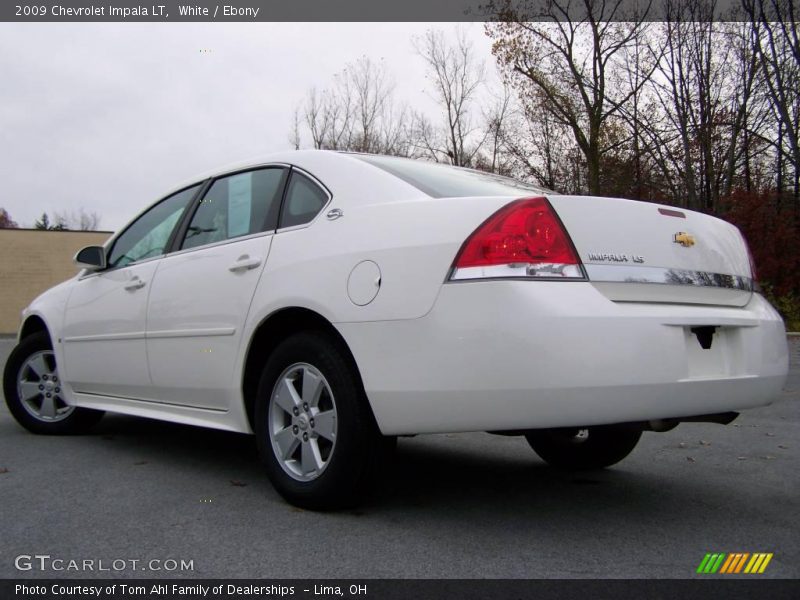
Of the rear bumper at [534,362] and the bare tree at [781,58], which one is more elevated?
the bare tree at [781,58]

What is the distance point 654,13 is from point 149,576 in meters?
23.9

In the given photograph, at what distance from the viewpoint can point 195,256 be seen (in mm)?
3883

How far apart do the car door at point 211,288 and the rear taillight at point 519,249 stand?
3.77 feet

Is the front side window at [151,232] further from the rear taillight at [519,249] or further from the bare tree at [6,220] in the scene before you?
the bare tree at [6,220]

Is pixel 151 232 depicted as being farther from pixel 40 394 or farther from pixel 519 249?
pixel 519 249

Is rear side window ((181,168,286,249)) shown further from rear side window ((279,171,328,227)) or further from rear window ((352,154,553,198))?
rear window ((352,154,553,198))

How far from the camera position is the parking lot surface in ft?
Answer: 8.09

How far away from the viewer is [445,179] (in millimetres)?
3402

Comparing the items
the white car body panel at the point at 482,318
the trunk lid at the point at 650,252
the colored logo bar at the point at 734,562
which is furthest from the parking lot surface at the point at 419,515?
the trunk lid at the point at 650,252

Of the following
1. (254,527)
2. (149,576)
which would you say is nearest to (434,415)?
(254,527)

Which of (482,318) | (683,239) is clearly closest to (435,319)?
(482,318)

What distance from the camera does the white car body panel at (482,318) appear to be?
250 centimetres

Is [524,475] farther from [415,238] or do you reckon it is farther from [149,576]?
[149,576]
